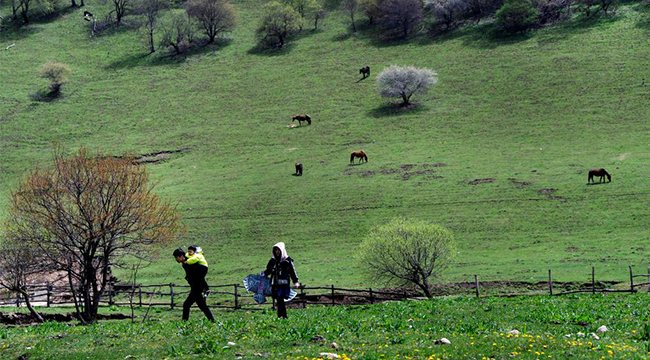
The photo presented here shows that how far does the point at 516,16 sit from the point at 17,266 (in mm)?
102458

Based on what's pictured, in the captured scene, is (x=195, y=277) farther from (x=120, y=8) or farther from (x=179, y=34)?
(x=120, y=8)

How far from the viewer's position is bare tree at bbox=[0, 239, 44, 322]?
108 ft

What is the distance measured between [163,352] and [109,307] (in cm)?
2956

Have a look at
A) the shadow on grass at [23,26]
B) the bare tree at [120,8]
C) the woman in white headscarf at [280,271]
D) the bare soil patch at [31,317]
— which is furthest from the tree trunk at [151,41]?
the woman in white headscarf at [280,271]

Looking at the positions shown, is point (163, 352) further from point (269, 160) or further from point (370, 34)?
point (370, 34)

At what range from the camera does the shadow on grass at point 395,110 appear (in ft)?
297

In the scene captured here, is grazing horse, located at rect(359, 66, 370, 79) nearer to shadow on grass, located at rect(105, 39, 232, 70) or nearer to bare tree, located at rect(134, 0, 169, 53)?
shadow on grass, located at rect(105, 39, 232, 70)

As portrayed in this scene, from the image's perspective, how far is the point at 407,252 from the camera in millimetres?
38906

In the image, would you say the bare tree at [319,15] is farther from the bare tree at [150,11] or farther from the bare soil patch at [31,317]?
the bare soil patch at [31,317]

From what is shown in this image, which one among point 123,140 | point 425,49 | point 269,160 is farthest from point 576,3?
point 123,140

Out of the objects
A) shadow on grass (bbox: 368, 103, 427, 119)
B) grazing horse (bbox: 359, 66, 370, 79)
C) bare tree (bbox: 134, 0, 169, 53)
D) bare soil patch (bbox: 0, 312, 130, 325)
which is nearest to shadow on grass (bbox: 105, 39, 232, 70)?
bare tree (bbox: 134, 0, 169, 53)

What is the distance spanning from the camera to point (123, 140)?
90812mm

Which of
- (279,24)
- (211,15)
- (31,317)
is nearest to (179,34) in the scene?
(211,15)

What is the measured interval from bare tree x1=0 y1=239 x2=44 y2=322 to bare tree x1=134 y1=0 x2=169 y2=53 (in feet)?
327
